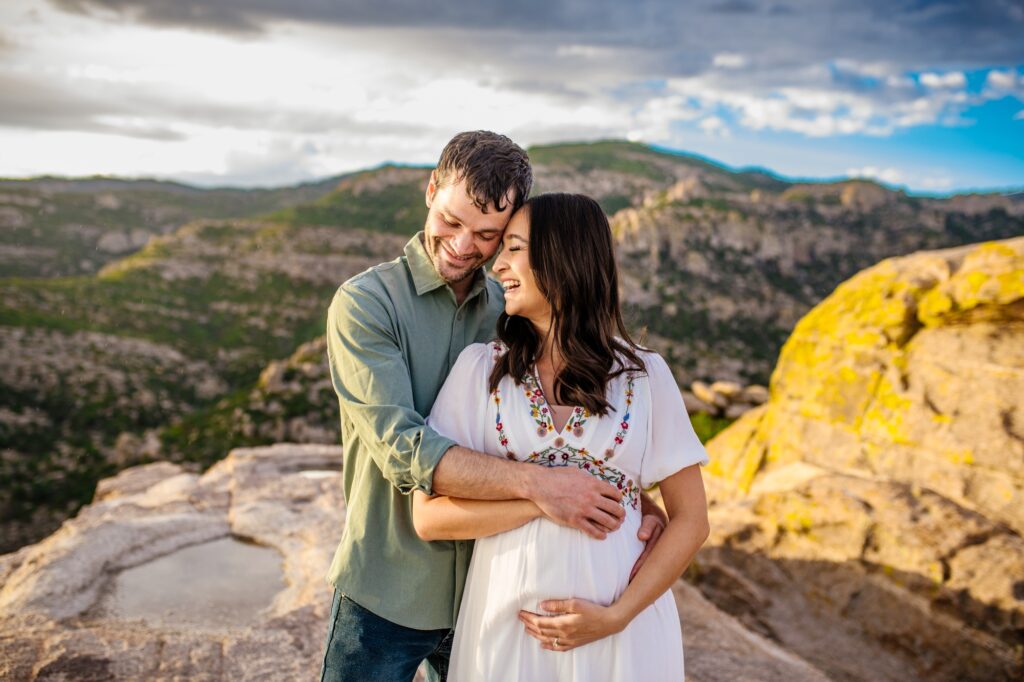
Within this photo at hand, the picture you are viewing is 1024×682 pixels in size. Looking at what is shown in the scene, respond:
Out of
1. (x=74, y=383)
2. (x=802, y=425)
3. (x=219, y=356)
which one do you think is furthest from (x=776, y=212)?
(x=802, y=425)

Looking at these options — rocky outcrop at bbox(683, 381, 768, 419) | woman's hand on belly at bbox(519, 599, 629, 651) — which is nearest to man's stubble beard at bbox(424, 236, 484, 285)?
woman's hand on belly at bbox(519, 599, 629, 651)

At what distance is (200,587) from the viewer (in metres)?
6.05

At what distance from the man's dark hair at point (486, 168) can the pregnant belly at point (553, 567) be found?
51.9 inches

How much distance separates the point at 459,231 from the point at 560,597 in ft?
4.97

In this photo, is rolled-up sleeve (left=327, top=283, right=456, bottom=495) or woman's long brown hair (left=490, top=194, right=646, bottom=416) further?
woman's long brown hair (left=490, top=194, right=646, bottom=416)

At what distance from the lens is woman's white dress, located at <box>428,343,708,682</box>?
2.36m

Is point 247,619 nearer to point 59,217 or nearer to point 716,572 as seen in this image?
point 716,572

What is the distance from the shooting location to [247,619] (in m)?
5.43

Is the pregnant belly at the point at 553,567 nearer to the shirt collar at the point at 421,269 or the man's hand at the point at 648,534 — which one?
the man's hand at the point at 648,534

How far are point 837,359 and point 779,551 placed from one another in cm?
301

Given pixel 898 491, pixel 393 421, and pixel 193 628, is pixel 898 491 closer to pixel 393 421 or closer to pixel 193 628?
pixel 393 421

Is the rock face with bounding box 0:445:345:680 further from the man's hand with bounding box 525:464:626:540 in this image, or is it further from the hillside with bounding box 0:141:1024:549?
the hillside with bounding box 0:141:1024:549

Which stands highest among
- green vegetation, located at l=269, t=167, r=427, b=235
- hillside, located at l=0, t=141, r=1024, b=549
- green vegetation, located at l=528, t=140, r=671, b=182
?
green vegetation, located at l=528, t=140, r=671, b=182

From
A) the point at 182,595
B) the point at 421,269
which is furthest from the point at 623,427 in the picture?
the point at 182,595
